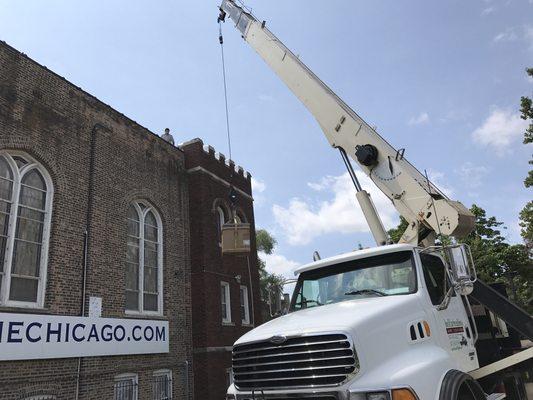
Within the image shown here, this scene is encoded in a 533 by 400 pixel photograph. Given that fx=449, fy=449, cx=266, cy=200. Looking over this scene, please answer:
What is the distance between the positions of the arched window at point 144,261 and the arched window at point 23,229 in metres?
3.01

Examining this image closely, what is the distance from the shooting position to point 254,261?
2031 cm

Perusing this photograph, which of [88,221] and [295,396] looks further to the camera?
[88,221]

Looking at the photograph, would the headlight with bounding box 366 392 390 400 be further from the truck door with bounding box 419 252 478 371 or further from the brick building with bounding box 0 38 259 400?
the brick building with bounding box 0 38 259 400

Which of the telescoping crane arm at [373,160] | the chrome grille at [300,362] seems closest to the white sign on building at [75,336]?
the chrome grille at [300,362]

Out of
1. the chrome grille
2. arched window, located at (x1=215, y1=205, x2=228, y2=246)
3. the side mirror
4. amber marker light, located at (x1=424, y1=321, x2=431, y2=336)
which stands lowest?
the chrome grille

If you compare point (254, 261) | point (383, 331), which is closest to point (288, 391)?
point (383, 331)

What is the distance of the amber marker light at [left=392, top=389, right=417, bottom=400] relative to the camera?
14.0ft

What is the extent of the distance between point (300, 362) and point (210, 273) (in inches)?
476

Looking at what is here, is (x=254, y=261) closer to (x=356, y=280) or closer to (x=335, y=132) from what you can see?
(x=335, y=132)

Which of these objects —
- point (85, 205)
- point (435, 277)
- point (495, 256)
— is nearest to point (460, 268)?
point (435, 277)

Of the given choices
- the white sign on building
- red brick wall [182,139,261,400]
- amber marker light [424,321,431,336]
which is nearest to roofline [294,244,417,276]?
amber marker light [424,321,431,336]

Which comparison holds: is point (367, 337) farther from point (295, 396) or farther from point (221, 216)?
point (221, 216)

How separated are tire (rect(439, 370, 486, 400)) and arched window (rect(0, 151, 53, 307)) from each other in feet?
30.2

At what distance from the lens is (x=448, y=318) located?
5852 millimetres
